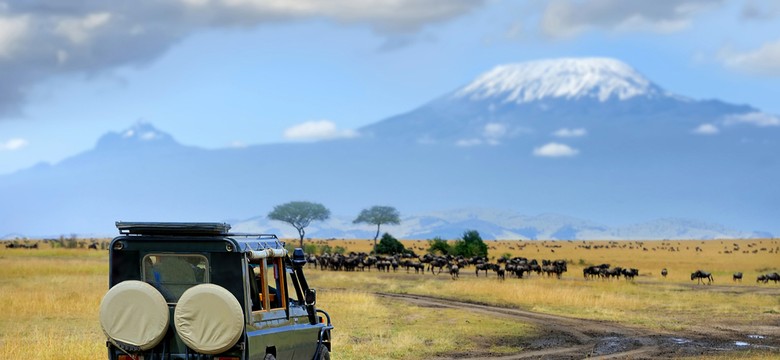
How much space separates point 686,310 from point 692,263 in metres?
60.5

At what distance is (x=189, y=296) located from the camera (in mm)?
12727

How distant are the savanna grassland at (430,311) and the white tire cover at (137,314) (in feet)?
24.4

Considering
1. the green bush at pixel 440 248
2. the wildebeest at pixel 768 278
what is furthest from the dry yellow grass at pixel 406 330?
the green bush at pixel 440 248

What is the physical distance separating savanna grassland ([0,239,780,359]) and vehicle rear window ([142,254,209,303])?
725cm

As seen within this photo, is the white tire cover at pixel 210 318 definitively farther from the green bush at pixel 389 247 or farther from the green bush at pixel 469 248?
Answer: the green bush at pixel 389 247

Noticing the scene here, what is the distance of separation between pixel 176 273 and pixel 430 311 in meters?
24.9

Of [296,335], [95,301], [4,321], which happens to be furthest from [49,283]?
[296,335]

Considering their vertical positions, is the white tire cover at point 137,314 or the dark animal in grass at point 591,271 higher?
the dark animal in grass at point 591,271

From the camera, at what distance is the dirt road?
82.1ft

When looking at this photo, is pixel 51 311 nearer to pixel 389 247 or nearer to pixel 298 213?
pixel 389 247

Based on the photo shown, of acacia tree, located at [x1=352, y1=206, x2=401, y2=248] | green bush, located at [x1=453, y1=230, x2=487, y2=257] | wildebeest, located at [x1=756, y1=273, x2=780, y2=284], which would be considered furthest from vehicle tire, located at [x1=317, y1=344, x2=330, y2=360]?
A: acacia tree, located at [x1=352, y1=206, x2=401, y2=248]

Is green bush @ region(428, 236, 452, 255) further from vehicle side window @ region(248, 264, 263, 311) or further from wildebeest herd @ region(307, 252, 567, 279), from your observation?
vehicle side window @ region(248, 264, 263, 311)

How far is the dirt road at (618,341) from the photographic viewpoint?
2503 centimetres

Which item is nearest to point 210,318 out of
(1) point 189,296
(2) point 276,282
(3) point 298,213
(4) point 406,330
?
(1) point 189,296
